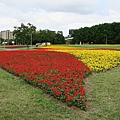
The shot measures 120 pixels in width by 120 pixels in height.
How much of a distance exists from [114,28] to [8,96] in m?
55.3

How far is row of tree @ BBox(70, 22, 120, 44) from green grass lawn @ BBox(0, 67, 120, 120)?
5046 centimetres

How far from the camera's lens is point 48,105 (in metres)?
4.78

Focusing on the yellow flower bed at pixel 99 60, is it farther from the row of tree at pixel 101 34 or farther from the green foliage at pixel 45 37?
the green foliage at pixel 45 37

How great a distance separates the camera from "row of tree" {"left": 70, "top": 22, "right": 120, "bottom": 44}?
5659cm

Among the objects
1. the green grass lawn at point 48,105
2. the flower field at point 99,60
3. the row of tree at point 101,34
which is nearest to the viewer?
the green grass lawn at point 48,105

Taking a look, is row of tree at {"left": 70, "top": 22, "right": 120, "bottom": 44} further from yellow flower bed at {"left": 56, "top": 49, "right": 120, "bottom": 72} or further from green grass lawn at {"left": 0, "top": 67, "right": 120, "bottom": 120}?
green grass lawn at {"left": 0, "top": 67, "right": 120, "bottom": 120}

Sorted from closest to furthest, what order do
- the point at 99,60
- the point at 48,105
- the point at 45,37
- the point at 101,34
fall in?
the point at 48,105
the point at 99,60
the point at 101,34
the point at 45,37

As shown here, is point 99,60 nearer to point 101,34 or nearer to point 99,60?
point 99,60

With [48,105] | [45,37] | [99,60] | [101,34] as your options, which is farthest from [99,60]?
[45,37]

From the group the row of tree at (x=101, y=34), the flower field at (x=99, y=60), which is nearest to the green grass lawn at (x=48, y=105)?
the flower field at (x=99, y=60)

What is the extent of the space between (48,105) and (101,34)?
55.5 m

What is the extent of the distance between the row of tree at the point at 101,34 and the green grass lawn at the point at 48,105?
166 ft

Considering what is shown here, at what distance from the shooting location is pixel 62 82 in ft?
20.2

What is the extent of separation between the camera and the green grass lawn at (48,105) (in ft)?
14.0
